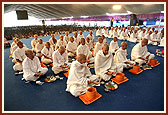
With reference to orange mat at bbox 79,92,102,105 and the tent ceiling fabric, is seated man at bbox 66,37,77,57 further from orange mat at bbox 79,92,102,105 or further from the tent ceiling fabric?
the tent ceiling fabric

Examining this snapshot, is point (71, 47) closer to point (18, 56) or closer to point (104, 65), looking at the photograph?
point (18, 56)

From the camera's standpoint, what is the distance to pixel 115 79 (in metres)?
3.41

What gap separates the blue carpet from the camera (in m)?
2.46

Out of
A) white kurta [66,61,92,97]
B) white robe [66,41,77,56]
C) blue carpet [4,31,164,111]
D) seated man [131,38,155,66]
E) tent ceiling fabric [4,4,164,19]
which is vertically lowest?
blue carpet [4,31,164,111]

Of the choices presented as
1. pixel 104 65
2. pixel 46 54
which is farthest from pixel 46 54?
pixel 104 65

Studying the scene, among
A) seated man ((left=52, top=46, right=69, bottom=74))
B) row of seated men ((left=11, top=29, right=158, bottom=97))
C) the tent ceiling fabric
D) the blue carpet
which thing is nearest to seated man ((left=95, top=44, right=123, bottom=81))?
row of seated men ((left=11, top=29, right=158, bottom=97))

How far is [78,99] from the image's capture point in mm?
2691

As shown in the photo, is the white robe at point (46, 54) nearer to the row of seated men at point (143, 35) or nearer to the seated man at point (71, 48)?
the seated man at point (71, 48)

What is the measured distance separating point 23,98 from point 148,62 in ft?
15.3

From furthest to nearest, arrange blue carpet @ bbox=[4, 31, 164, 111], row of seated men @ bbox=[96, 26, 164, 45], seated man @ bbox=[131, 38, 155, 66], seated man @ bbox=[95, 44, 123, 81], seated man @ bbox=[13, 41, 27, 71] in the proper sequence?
row of seated men @ bbox=[96, 26, 164, 45]
seated man @ bbox=[131, 38, 155, 66]
seated man @ bbox=[13, 41, 27, 71]
seated man @ bbox=[95, 44, 123, 81]
blue carpet @ bbox=[4, 31, 164, 111]

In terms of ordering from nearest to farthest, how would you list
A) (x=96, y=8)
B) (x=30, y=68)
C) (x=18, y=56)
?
1. (x=30, y=68)
2. (x=18, y=56)
3. (x=96, y=8)

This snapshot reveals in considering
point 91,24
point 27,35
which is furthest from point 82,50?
point 91,24

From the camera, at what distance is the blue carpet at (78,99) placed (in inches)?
96.8

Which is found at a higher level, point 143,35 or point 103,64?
point 143,35
